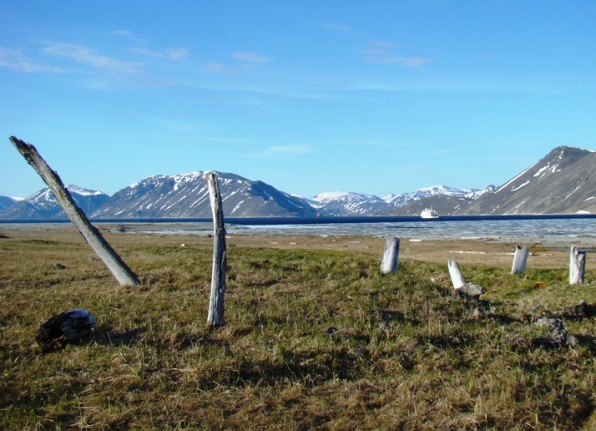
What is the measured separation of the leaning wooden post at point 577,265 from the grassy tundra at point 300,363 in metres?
6.67

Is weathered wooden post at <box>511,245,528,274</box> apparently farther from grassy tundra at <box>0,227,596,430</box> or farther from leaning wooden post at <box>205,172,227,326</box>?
leaning wooden post at <box>205,172,227,326</box>

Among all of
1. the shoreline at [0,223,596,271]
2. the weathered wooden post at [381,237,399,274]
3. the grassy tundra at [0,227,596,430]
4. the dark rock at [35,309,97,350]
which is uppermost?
the weathered wooden post at [381,237,399,274]

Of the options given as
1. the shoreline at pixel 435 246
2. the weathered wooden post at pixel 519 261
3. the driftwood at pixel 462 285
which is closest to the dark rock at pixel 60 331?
the driftwood at pixel 462 285

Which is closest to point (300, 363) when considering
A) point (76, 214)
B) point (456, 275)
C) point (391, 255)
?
point (76, 214)

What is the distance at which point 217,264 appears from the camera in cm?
1298

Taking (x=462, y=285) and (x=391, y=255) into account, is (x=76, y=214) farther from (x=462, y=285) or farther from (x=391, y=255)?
(x=462, y=285)

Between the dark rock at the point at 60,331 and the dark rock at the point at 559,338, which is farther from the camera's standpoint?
the dark rock at the point at 559,338

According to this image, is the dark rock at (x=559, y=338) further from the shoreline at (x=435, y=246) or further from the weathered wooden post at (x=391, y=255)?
the shoreline at (x=435, y=246)

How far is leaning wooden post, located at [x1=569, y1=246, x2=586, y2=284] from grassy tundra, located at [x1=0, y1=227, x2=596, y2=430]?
6.67m

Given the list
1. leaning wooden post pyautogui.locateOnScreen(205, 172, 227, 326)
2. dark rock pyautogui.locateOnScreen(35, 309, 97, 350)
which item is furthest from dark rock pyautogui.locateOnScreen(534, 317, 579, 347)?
dark rock pyautogui.locateOnScreen(35, 309, 97, 350)

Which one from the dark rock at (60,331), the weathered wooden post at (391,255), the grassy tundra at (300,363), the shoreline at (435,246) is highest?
the weathered wooden post at (391,255)

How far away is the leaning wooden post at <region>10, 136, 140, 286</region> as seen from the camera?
18047mm

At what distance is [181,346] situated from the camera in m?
10.9

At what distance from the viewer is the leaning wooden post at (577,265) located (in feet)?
74.1
